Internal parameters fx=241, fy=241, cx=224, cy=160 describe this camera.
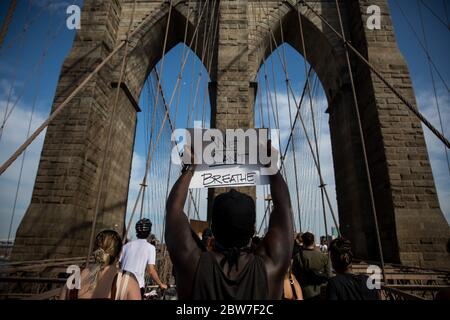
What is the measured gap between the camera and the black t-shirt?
130 cm

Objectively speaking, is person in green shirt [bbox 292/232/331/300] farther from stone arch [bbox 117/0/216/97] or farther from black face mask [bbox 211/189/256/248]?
stone arch [bbox 117/0/216/97]

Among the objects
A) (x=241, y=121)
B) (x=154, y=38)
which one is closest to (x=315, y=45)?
(x=241, y=121)

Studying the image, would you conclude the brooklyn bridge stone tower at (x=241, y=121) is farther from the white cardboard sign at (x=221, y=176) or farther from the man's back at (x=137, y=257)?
the white cardboard sign at (x=221, y=176)

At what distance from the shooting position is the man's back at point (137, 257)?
7.59ft

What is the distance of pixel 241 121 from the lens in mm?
5781

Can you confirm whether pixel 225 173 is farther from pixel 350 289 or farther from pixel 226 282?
pixel 350 289

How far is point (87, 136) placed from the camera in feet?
19.0

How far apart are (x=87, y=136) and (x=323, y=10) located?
7923 mm

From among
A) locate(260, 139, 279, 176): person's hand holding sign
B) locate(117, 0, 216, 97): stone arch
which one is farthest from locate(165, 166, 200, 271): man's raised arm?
locate(117, 0, 216, 97): stone arch

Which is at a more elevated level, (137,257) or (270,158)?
(270,158)

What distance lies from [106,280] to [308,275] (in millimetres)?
1638

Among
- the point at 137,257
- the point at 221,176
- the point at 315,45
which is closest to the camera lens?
the point at 221,176

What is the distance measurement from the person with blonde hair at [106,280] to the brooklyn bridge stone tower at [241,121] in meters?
4.41

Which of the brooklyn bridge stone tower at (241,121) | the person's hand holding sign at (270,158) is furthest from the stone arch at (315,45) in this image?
the person's hand holding sign at (270,158)
